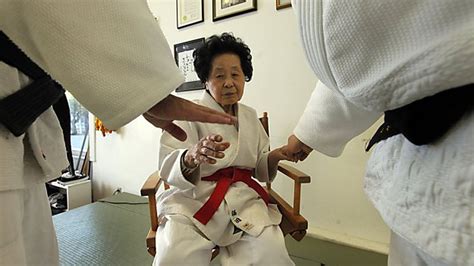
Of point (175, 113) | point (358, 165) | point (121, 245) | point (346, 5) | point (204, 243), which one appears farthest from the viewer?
point (121, 245)

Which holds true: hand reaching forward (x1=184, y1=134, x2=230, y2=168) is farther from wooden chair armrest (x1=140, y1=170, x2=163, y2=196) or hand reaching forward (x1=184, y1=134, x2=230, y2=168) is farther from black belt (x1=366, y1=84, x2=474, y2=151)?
black belt (x1=366, y1=84, x2=474, y2=151)

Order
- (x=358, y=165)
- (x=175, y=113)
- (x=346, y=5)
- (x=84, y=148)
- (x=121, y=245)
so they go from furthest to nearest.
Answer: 1. (x=84, y=148)
2. (x=121, y=245)
3. (x=358, y=165)
4. (x=175, y=113)
5. (x=346, y=5)

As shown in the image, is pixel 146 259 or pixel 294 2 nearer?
pixel 294 2

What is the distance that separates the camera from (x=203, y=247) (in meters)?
0.87

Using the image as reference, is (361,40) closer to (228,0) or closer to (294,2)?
(294,2)

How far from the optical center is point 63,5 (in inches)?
12.7

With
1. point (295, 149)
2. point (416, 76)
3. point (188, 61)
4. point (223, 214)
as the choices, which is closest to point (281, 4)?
point (188, 61)

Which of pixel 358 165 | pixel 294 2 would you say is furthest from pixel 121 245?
pixel 294 2

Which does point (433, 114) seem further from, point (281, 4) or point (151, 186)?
point (281, 4)

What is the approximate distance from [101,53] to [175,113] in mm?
120

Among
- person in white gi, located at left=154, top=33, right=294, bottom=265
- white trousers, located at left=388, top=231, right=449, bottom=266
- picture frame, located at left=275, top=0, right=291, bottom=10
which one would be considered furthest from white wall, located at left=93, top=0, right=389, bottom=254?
white trousers, located at left=388, top=231, right=449, bottom=266

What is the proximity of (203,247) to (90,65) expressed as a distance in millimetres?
696

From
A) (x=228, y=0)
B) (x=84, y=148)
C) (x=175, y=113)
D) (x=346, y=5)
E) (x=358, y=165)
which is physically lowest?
(x=84, y=148)

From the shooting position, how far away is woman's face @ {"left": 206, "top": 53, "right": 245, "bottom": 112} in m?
Answer: 1.11
